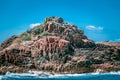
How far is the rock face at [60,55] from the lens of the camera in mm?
170500

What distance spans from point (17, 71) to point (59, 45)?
30.0m

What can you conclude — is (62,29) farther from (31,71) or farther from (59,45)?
(31,71)

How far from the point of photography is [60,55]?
177250mm

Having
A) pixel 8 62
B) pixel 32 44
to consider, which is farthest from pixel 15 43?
pixel 8 62

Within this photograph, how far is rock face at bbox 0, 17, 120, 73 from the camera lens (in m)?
170

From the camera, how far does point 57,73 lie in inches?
6486

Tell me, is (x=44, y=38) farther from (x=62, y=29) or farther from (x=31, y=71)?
(x=31, y=71)

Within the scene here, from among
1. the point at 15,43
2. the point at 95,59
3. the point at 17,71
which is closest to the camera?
the point at 17,71

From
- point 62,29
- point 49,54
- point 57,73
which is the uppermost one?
point 62,29

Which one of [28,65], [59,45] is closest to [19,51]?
[28,65]

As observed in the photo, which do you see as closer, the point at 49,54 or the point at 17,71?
the point at 17,71

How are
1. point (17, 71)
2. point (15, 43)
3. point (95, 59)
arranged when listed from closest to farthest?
point (17, 71) < point (95, 59) < point (15, 43)

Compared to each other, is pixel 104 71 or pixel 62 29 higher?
pixel 62 29

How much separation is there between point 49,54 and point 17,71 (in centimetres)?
2372
